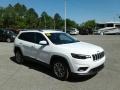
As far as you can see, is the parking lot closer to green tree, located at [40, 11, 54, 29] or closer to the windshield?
the windshield

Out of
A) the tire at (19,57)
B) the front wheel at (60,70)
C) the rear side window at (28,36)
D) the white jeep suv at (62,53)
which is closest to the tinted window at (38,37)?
the white jeep suv at (62,53)

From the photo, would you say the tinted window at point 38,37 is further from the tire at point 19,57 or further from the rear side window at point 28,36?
the tire at point 19,57

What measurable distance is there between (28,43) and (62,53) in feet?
8.68

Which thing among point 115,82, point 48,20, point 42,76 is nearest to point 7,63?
point 42,76

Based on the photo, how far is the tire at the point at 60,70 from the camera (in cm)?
866

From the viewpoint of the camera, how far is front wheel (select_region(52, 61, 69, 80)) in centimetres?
866

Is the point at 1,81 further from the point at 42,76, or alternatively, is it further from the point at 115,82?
the point at 115,82

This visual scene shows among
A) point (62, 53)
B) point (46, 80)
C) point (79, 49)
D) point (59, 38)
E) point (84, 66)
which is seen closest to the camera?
point (84, 66)

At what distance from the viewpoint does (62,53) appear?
28.4 feet

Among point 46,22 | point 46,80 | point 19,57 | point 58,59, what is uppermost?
point 46,22

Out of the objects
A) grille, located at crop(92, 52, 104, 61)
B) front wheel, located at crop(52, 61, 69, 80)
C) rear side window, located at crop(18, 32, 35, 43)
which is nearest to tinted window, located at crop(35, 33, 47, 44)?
rear side window, located at crop(18, 32, 35, 43)

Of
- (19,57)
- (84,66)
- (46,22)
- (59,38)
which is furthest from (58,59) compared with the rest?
(46,22)

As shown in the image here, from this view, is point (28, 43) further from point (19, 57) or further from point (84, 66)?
point (84, 66)

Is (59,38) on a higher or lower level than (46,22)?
lower
